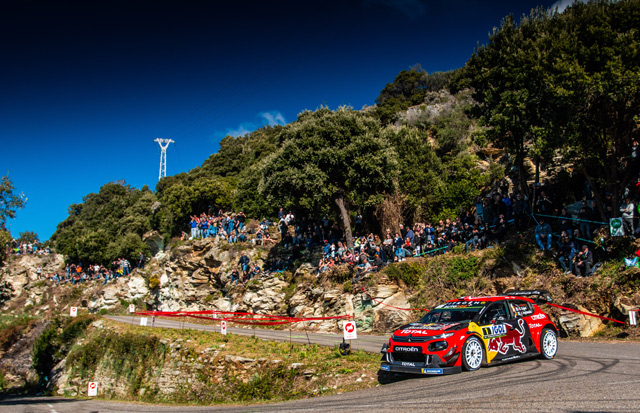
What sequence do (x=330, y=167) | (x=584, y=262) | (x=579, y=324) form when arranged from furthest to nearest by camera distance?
(x=330, y=167) < (x=584, y=262) < (x=579, y=324)

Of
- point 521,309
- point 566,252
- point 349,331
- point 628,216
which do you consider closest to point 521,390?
point 521,309

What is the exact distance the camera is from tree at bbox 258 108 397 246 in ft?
88.9

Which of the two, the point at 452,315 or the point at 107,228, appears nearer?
the point at 452,315

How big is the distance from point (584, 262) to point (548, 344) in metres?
6.39

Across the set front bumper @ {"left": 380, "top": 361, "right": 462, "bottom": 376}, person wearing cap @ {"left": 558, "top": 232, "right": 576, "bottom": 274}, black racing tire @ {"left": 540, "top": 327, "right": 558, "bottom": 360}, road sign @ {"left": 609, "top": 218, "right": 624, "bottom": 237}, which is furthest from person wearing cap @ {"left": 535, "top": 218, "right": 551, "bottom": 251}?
front bumper @ {"left": 380, "top": 361, "right": 462, "bottom": 376}

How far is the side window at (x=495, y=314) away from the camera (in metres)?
9.93

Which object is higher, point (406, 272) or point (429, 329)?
point (406, 272)

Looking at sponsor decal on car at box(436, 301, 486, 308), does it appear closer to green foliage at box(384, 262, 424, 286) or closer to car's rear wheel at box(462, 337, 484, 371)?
car's rear wheel at box(462, 337, 484, 371)

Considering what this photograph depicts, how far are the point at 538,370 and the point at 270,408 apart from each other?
6.24 meters

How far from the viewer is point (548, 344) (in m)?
10.8

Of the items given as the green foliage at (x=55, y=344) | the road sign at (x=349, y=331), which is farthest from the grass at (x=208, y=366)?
the green foliage at (x=55, y=344)

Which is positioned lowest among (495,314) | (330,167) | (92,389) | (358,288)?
(92,389)

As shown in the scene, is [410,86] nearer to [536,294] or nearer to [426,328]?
[536,294]

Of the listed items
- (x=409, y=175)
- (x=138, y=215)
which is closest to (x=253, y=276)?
(x=409, y=175)
